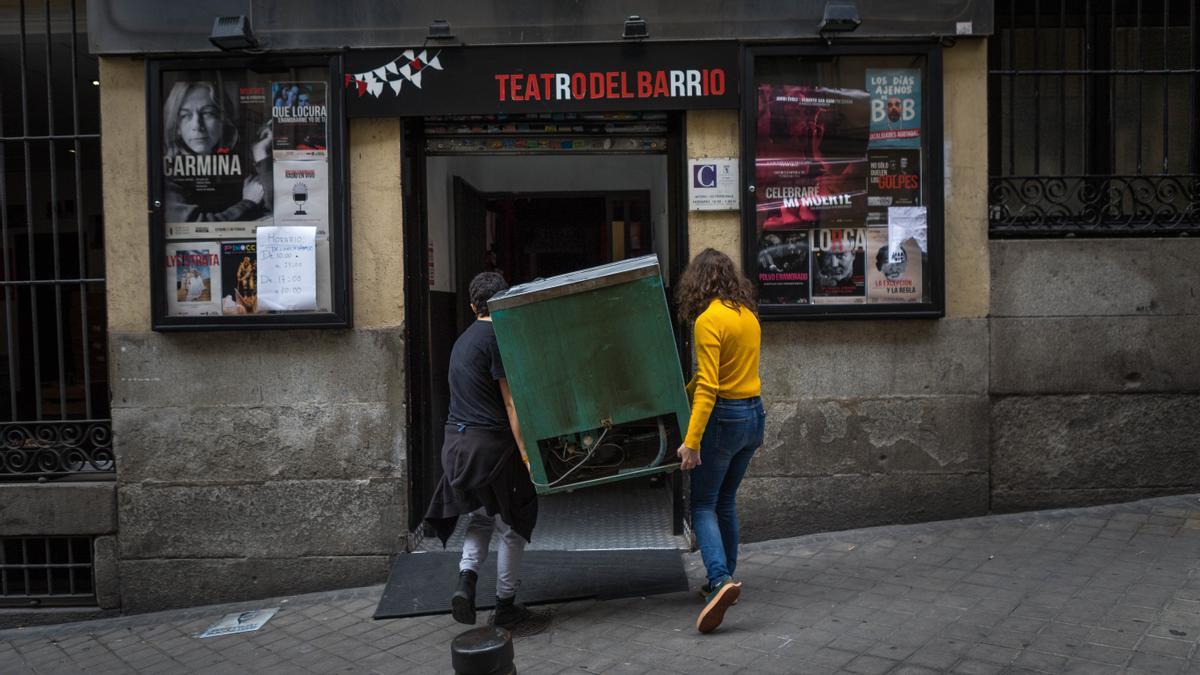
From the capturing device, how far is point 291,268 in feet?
19.7

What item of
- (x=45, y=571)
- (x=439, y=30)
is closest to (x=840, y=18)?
(x=439, y=30)

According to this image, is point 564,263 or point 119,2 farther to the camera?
point 564,263

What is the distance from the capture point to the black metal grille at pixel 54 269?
20.4 feet

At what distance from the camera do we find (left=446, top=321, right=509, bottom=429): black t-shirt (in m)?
4.84

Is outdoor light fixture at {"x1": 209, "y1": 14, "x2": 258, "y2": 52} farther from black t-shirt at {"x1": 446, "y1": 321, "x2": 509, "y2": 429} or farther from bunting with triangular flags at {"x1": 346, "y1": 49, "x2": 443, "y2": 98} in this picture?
black t-shirt at {"x1": 446, "y1": 321, "x2": 509, "y2": 429}

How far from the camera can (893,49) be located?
606 centimetres

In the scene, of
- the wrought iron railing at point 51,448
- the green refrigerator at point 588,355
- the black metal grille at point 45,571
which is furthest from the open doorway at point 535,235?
the black metal grille at point 45,571

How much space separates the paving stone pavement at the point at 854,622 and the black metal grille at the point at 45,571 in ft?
0.74

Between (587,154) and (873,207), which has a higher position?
(587,154)

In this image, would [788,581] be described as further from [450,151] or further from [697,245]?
[450,151]

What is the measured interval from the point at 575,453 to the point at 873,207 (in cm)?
274

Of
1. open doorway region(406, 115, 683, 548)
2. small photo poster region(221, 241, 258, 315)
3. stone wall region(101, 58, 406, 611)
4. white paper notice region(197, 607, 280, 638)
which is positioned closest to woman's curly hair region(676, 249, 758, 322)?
open doorway region(406, 115, 683, 548)

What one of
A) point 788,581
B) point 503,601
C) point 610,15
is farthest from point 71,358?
point 788,581

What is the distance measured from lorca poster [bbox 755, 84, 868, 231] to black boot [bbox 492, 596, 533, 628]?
276cm
